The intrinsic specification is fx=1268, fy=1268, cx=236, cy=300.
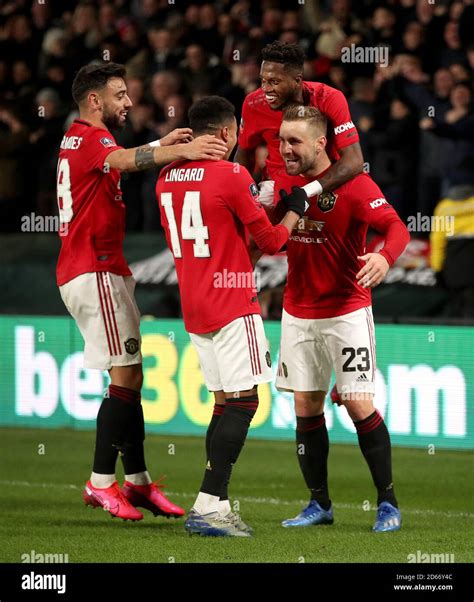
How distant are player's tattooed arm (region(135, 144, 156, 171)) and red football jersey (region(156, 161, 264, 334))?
0.11 m

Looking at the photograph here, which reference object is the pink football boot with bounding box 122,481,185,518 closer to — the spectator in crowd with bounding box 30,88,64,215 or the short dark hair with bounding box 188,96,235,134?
the short dark hair with bounding box 188,96,235,134

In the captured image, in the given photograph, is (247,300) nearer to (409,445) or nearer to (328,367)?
(328,367)

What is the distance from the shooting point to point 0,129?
1415 cm

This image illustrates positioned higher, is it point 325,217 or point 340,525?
point 325,217

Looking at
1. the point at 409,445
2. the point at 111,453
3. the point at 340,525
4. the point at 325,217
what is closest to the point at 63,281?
the point at 111,453

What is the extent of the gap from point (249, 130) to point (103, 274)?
3.77ft

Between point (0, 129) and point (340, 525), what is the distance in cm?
884

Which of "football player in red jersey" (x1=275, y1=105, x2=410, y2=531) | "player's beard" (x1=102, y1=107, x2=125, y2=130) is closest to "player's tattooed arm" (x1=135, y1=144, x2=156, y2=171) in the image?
"player's beard" (x1=102, y1=107, x2=125, y2=130)

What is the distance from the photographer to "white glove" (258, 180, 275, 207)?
662 centimetres

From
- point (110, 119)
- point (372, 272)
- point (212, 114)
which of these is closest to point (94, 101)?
point (110, 119)

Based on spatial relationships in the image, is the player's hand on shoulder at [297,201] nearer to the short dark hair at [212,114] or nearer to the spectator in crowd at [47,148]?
the short dark hair at [212,114]

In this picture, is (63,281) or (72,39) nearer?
(63,281)

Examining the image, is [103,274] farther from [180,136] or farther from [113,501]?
[113,501]

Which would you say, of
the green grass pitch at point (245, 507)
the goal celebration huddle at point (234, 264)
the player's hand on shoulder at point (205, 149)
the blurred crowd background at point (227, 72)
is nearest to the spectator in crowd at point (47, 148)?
the blurred crowd background at point (227, 72)
